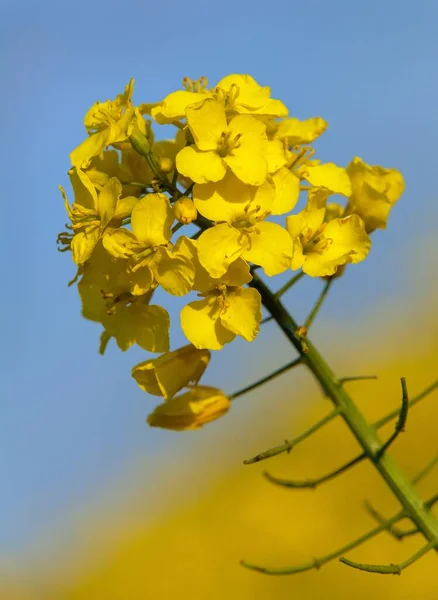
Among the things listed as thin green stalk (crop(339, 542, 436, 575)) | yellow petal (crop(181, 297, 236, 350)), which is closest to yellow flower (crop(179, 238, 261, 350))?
yellow petal (crop(181, 297, 236, 350))

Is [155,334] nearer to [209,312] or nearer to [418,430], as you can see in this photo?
[209,312]

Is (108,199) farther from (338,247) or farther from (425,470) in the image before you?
(425,470)

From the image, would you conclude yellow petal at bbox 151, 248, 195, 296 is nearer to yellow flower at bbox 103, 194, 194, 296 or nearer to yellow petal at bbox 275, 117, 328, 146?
yellow flower at bbox 103, 194, 194, 296

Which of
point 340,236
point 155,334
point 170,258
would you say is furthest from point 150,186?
point 340,236

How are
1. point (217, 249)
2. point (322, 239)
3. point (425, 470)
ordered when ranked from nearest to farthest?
1. point (217, 249)
2. point (322, 239)
3. point (425, 470)

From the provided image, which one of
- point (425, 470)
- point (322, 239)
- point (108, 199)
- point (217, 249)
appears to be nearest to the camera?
point (217, 249)

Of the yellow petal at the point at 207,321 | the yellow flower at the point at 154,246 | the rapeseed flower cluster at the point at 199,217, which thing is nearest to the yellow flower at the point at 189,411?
the rapeseed flower cluster at the point at 199,217

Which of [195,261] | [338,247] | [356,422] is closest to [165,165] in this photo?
[195,261]
